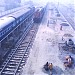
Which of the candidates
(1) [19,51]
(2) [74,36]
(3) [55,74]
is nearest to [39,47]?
(1) [19,51]

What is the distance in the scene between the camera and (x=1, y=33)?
22.4 meters

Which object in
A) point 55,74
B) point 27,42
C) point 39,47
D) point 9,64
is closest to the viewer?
point 55,74

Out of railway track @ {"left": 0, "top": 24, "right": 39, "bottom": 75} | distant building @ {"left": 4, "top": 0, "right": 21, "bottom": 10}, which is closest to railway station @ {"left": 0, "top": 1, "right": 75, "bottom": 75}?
railway track @ {"left": 0, "top": 24, "right": 39, "bottom": 75}

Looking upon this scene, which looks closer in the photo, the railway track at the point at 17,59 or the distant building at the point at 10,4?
the railway track at the point at 17,59

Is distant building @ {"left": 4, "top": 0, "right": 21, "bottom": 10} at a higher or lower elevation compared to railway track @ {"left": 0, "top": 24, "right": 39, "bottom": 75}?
higher

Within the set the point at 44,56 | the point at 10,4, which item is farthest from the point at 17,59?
the point at 10,4

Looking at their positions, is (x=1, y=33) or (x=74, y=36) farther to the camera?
(x=74, y=36)

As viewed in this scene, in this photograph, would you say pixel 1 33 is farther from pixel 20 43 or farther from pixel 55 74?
pixel 55 74

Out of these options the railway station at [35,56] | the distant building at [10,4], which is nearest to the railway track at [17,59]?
the railway station at [35,56]

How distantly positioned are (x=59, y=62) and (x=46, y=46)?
603cm

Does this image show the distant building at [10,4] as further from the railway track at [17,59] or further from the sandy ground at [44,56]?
the railway track at [17,59]

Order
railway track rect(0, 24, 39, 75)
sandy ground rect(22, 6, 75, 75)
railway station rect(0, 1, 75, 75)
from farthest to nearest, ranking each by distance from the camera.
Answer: railway station rect(0, 1, 75, 75)
sandy ground rect(22, 6, 75, 75)
railway track rect(0, 24, 39, 75)

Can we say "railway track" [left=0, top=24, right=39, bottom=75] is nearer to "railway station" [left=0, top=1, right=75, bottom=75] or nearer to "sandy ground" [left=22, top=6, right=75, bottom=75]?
"railway station" [left=0, top=1, right=75, bottom=75]

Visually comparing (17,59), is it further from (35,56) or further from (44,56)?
(44,56)
